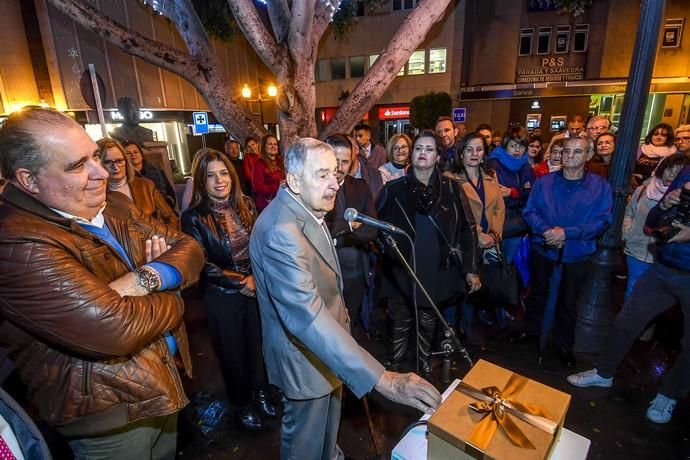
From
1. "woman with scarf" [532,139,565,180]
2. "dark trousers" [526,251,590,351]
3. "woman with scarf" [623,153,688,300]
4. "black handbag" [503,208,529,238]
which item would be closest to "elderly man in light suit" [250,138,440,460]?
"dark trousers" [526,251,590,351]

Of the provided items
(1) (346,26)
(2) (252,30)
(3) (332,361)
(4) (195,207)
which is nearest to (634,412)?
(3) (332,361)

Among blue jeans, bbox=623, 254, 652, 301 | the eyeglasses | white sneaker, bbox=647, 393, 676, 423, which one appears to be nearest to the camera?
white sneaker, bbox=647, 393, 676, 423

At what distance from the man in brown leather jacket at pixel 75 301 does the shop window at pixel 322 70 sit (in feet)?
75.0

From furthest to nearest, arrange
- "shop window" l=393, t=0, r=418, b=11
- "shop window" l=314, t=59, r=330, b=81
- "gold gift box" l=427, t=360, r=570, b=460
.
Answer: "shop window" l=314, t=59, r=330, b=81
"shop window" l=393, t=0, r=418, b=11
"gold gift box" l=427, t=360, r=570, b=460

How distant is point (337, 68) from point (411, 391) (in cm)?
2335

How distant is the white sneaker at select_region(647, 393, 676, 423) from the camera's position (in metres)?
2.67

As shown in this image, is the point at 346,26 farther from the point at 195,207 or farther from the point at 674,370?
the point at 674,370

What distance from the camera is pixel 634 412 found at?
2.80 m

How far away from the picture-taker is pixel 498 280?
3686 millimetres

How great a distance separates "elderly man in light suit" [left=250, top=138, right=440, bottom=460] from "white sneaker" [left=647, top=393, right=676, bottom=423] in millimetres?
2586

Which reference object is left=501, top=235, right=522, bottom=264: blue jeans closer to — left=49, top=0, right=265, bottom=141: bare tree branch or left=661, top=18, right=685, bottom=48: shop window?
left=49, top=0, right=265, bottom=141: bare tree branch

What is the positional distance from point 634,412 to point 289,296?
10.4ft

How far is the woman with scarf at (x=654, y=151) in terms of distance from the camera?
193 inches

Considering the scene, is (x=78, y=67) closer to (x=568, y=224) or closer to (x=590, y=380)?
(x=568, y=224)
